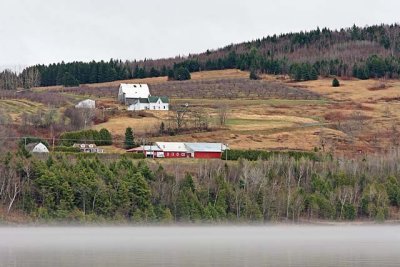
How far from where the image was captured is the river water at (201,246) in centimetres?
4841

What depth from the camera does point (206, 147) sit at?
107m

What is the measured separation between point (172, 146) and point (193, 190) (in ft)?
83.2

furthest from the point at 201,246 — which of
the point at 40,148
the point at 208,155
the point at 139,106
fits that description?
the point at 139,106

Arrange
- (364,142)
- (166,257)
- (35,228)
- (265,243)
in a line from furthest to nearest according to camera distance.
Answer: (364,142) → (35,228) → (265,243) → (166,257)

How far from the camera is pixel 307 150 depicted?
360ft

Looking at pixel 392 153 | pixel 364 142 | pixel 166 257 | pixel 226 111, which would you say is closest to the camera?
pixel 166 257

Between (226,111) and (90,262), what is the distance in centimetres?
9200

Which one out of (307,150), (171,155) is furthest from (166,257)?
(307,150)

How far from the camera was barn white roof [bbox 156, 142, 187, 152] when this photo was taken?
105456 millimetres

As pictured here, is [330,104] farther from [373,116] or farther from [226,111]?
[226,111]

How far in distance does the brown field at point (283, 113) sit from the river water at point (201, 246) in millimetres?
35587

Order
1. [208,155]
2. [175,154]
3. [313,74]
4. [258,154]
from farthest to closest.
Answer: [313,74]
[175,154]
[208,155]
[258,154]

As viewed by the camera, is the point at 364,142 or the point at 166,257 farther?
the point at 364,142

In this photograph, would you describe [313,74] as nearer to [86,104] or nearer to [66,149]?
[86,104]
